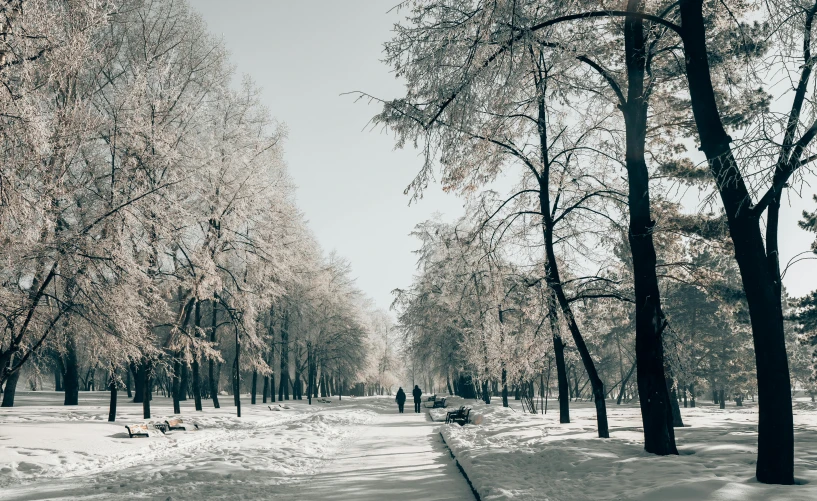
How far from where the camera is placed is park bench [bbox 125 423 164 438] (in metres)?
15.2

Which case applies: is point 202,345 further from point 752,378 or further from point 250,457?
point 752,378

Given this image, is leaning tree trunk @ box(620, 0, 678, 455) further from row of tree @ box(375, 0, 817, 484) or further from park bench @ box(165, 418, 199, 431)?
park bench @ box(165, 418, 199, 431)

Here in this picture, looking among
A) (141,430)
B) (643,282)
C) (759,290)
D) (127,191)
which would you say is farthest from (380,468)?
(127,191)

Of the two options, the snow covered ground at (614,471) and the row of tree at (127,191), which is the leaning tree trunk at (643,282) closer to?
the snow covered ground at (614,471)

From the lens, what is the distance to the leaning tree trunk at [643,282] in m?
9.62

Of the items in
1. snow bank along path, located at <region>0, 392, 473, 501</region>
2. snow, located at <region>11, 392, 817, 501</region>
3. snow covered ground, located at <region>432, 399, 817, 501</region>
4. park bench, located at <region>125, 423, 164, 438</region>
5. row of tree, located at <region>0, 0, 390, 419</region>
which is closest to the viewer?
snow covered ground, located at <region>432, 399, 817, 501</region>

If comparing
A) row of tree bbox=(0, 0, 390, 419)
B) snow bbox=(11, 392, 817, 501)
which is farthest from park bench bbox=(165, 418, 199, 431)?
row of tree bbox=(0, 0, 390, 419)

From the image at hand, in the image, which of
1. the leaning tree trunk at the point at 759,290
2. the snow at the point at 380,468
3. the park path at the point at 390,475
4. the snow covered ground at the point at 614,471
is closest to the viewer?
the snow covered ground at the point at 614,471

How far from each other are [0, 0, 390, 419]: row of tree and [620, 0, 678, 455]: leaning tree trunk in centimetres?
985

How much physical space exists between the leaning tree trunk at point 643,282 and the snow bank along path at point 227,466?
3.54 metres

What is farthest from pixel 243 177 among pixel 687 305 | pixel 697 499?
pixel 687 305

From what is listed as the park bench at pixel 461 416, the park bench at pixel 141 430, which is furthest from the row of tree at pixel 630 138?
the park bench at pixel 141 430

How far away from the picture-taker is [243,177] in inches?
971

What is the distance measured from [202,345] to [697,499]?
20611 mm
